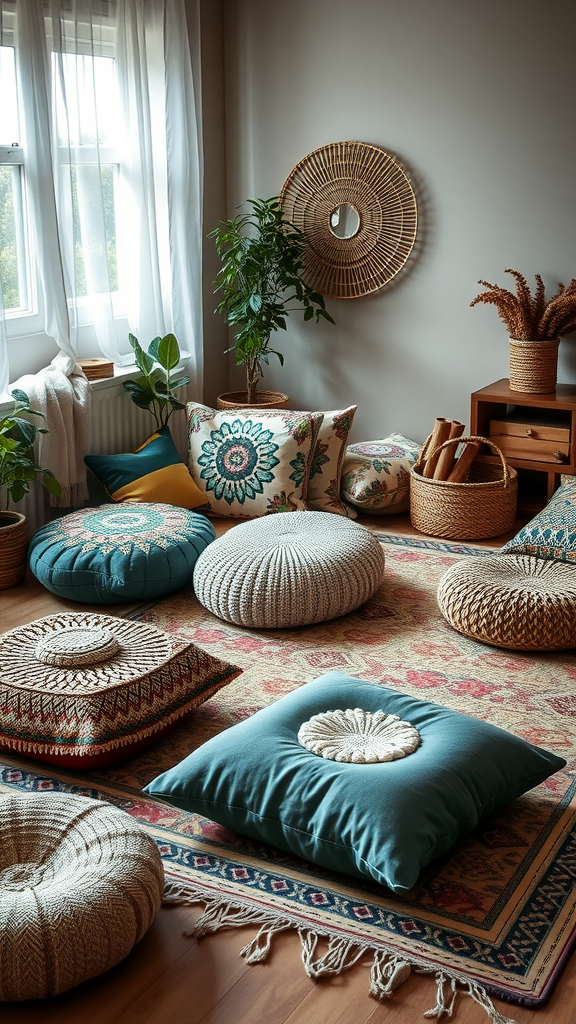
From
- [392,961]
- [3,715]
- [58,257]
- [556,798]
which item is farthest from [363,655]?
[58,257]

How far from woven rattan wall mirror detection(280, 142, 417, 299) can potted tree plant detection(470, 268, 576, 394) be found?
0.64 m

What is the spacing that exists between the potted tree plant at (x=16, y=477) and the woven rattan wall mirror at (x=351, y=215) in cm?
174

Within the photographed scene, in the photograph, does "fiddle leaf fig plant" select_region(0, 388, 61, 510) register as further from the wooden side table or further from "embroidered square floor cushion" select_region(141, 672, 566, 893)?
the wooden side table

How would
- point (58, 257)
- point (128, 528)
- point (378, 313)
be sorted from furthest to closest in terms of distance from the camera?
point (378, 313) < point (58, 257) < point (128, 528)

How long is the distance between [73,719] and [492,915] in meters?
1.05

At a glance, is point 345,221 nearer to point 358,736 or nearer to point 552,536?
point 552,536

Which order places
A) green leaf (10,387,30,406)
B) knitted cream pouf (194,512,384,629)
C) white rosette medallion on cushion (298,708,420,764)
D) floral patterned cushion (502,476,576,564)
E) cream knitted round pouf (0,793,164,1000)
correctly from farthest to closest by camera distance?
1. green leaf (10,387,30,406)
2. floral patterned cushion (502,476,576,564)
3. knitted cream pouf (194,512,384,629)
4. white rosette medallion on cushion (298,708,420,764)
5. cream knitted round pouf (0,793,164,1000)

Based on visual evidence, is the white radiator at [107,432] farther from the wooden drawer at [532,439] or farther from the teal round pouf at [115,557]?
the wooden drawer at [532,439]

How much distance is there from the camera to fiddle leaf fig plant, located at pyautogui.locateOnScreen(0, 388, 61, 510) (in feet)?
12.0

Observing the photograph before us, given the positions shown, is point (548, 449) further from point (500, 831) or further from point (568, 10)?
point (500, 831)

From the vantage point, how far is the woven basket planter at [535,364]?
427cm

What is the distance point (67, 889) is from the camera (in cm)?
180

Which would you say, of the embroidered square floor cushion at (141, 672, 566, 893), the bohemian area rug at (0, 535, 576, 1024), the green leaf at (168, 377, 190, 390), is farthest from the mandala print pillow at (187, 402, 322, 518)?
the embroidered square floor cushion at (141, 672, 566, 893)

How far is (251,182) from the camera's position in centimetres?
511
